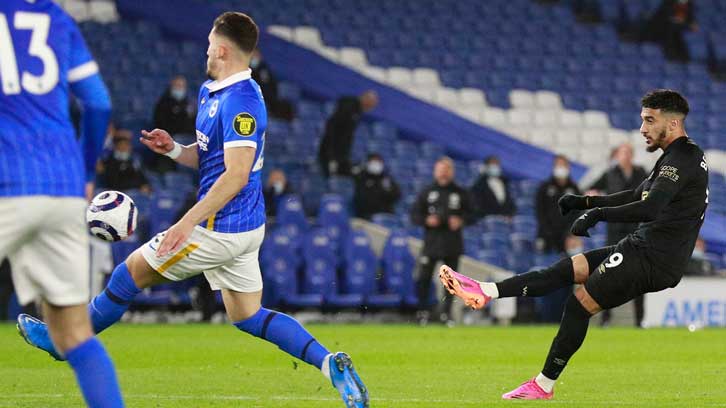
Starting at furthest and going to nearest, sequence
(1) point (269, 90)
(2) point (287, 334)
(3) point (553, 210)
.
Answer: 1. (1) point (269, 90)
2. (3) point (553, 210)
3. (2) point (287, 334)

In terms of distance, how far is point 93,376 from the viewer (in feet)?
16.3

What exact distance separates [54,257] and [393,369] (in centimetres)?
547

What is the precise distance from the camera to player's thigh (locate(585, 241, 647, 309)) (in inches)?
301

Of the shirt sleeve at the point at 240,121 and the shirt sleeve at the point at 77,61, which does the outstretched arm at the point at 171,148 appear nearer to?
the shirt sleeve at the point at 240,121

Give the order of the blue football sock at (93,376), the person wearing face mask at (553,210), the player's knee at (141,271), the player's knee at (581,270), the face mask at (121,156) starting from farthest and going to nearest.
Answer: the person wearing face mask at (553,210) < the face mask at (121,156) < the player's knee at (581,270) < the player's knee at (141,271) < the blue football sock at (93,376)

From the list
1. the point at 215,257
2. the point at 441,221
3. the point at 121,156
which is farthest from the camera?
the point at 121,156

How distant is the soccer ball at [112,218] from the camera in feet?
23.0

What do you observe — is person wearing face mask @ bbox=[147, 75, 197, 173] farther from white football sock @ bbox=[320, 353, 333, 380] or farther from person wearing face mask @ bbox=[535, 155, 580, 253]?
white football sock @ bbox=[320, 353, 333, 380]

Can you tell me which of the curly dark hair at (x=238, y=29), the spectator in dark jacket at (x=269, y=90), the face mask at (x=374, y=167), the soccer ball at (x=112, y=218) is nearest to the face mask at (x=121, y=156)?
the spectator in dark jacket at (x=269, y=90)

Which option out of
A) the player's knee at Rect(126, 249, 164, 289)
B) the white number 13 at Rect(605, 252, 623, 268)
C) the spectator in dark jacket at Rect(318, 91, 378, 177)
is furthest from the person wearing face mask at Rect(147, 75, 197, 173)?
the player's knee at Rect(126, 249, 164, 289)

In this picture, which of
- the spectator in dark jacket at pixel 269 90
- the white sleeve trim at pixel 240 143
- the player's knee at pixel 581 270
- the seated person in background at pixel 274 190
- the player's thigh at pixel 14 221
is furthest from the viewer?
the spectator in dark jacket at pixel 269 90

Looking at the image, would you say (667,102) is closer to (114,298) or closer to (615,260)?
(615,260)

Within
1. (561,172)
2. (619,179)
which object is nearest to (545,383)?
(619,179)

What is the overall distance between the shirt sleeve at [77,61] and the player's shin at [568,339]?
12.0 feet
